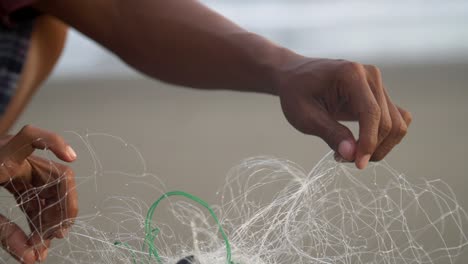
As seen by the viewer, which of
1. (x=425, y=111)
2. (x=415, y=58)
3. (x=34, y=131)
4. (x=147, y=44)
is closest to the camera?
(x=34, y=131)

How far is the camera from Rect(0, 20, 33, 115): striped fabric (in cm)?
44

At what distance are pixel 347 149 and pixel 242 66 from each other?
0.12m

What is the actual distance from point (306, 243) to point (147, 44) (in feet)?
0.67

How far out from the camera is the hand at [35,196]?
1.16 ft

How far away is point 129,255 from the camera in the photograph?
1.26ft

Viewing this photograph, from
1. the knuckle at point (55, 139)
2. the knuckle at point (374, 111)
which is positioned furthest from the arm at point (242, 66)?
the knuckle at point (55, 139)

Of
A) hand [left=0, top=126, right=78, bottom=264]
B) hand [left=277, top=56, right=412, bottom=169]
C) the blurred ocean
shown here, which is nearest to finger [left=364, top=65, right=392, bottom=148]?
hand [left=277, top=56, right=412, bottom=169]

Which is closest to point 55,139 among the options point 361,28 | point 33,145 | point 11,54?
point 33,145

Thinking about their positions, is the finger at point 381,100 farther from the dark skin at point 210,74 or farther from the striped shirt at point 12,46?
the striped shirt at point 12,46

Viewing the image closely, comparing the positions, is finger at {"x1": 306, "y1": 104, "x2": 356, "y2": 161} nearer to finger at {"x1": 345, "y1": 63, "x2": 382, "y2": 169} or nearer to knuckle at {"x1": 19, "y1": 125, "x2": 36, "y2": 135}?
finger at {"x1": 345, "y1": 63, "x2": 382, "y2": 169}

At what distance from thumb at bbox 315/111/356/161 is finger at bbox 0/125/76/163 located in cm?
15

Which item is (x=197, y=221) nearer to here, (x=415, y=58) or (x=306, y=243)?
(x=306, y=243)

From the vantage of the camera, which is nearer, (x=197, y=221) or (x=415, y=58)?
(x=197, y=221)

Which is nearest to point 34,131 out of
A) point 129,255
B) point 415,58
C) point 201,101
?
point 129,255
